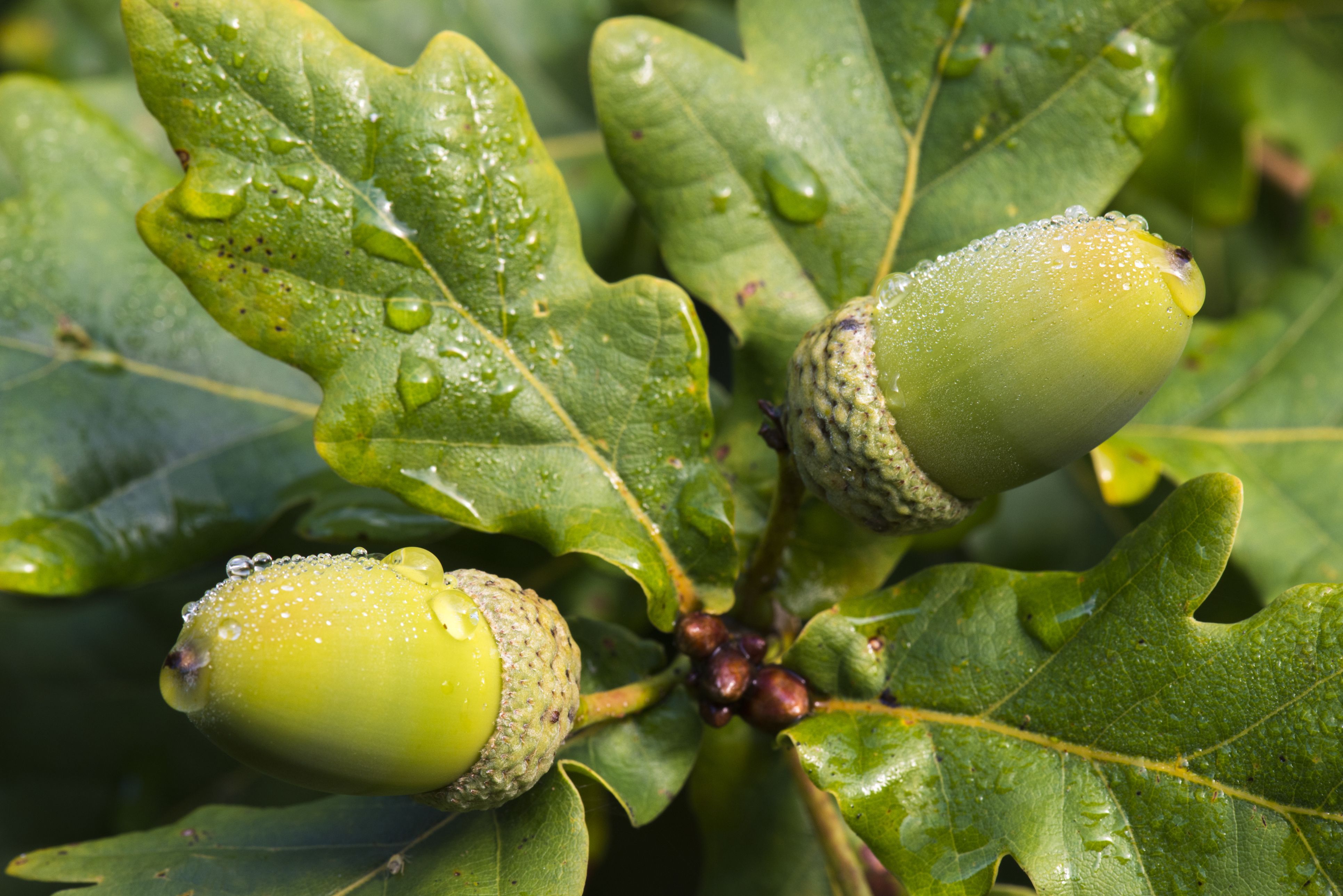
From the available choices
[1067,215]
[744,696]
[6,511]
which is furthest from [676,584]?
[6,511]

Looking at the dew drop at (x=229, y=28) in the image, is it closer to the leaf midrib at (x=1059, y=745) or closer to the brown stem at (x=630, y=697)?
the brown stem at (x=630, y=697)

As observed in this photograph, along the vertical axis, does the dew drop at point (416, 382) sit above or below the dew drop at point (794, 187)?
below

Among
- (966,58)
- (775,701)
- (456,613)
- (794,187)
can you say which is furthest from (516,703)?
(966,58)

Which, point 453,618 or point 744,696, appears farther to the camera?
point 744,696

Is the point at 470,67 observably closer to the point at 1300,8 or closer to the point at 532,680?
the point at 532,680

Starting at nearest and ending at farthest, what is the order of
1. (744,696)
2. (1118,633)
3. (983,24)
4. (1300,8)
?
(1118,633) → (744,696) → (983,24) → (1300,8)

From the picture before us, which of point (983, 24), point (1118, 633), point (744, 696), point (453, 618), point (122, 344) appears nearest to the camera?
point (453, 618)

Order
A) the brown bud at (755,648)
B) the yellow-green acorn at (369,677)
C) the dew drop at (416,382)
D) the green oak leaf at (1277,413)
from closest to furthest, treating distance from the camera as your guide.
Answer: the yellow-green acorn at (369,677), the dew drop at (416,382), the brown bud at (755,648), the green oak leaf at (1277,413)

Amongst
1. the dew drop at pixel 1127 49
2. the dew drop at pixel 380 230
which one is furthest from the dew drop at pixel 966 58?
the dew drop at pixel 380 230
